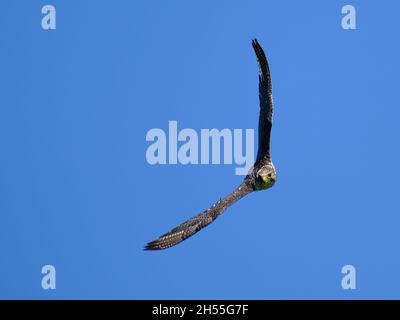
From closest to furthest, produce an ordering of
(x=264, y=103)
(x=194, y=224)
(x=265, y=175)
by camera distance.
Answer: (x=194, y=224), (x=264, y=103), (x=265, y=175)

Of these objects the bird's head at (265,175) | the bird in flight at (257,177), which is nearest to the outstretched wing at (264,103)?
the bird in flight at (257,177)

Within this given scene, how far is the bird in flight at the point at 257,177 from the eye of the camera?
Answer: 61.5ft

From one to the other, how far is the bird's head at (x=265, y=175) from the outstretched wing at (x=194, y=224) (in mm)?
471

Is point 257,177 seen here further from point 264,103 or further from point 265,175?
point 264,103

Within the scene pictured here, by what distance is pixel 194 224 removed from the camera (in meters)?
19.1

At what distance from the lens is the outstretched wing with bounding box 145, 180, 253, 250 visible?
18.6 metres

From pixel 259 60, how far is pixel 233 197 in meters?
2.84

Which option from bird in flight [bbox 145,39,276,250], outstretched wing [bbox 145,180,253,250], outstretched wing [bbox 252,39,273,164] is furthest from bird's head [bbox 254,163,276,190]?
outstretched wing [bbox 145,180,253,250]

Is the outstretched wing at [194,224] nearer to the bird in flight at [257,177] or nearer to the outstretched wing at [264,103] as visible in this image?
the bird in flight at [257,177]

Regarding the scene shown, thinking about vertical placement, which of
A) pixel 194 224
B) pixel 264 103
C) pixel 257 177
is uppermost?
pixel 264 103

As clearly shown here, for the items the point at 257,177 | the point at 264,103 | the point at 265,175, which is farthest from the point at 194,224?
the point at 264,103

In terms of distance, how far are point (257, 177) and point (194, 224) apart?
2.15m

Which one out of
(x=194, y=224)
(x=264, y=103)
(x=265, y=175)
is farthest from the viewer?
(x=265, y=175)
